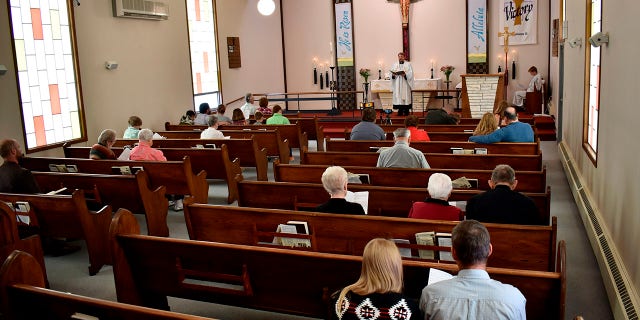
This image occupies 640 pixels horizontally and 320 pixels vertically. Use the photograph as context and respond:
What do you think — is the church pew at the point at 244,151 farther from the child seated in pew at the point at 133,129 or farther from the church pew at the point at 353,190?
the church pew at the point at 353,190

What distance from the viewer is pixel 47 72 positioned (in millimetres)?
8492

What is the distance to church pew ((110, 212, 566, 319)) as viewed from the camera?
9.15 feet

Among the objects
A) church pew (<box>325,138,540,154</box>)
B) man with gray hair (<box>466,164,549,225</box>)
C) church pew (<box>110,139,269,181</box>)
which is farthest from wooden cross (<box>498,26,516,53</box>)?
man with gray hair (<box>466,164,549,225</box>)

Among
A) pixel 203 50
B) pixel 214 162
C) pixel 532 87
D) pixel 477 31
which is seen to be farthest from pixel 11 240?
pixel 477 31

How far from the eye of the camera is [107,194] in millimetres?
5688

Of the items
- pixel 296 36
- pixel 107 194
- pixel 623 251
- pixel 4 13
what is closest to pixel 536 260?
pixel 623 251

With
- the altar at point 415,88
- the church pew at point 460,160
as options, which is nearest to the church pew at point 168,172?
the church pew at point 460,160

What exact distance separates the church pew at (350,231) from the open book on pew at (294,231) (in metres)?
0.05

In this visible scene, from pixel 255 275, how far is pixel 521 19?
1225cm

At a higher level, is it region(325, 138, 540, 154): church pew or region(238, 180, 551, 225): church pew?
region(325, 138, 540, 154): church pew

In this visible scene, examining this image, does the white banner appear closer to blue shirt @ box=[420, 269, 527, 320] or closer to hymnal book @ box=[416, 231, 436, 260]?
hymnal book @ box=[416, 231, 436, 260]

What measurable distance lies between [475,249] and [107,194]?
165 inches

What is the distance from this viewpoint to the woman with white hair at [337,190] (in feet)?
12.7

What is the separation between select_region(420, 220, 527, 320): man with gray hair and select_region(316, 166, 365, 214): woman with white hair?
1.50m
